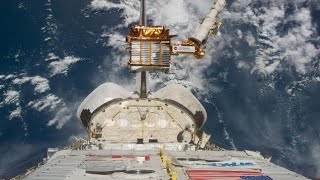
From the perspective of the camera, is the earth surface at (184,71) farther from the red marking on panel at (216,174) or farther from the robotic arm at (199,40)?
the red marking on panel at (216,174)

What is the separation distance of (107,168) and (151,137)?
7.63m

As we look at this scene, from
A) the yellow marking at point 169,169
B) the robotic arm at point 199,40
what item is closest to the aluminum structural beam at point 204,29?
the robotic arm at point 199,40

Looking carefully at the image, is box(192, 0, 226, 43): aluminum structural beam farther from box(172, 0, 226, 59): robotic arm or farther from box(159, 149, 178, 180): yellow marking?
box(159, 149, 178, 180): yellow marking

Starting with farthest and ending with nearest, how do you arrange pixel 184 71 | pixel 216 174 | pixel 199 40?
pixel 184 71 < pixel 199 40 < pixel 216 174

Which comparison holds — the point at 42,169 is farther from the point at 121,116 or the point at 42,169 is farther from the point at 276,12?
the point at 276,12

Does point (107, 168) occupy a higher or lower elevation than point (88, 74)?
lower

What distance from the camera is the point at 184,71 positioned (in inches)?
1593

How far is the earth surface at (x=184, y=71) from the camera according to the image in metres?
35.0

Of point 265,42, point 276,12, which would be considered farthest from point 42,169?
point 276,12

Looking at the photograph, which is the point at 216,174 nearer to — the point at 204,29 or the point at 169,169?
the point at 169,169

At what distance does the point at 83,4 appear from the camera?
1677 inches

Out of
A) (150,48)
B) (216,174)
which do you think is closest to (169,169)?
(216,174)

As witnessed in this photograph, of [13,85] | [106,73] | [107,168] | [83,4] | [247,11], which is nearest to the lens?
[107,168]

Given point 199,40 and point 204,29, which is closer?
point 199,40
